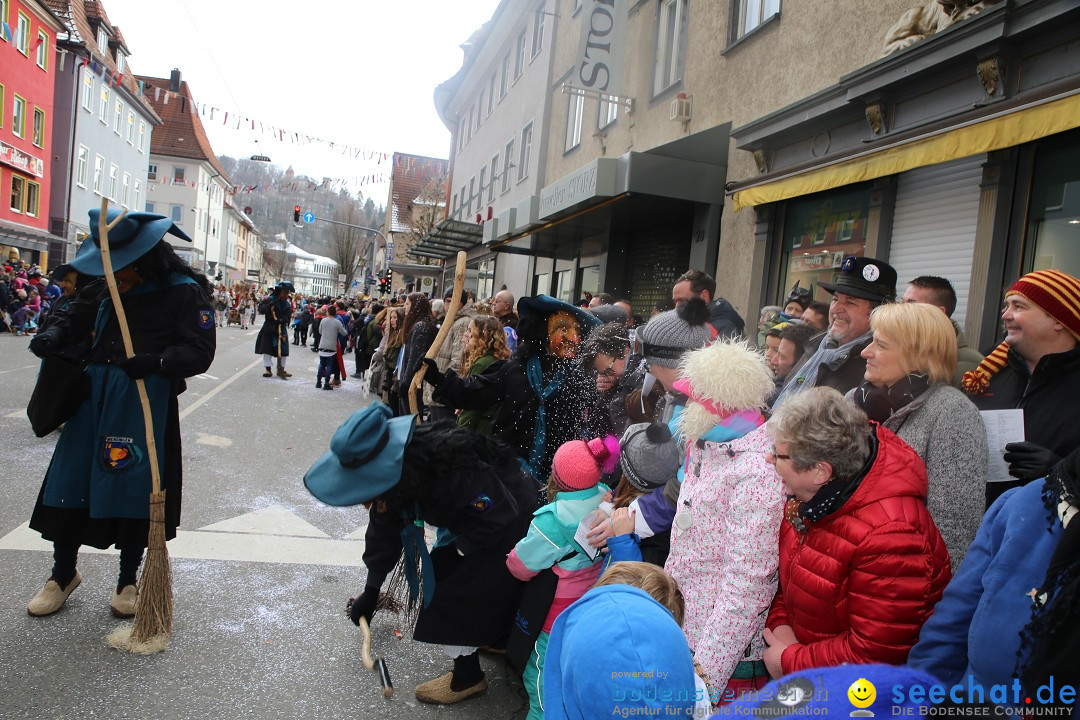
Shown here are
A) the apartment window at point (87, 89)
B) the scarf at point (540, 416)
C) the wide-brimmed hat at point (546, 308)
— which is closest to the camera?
the scarf at point (540, 416)

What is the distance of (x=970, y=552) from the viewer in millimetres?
1808

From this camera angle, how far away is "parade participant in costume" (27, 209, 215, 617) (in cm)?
337

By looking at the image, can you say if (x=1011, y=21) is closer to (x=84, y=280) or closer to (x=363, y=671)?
(x=363, y=671)

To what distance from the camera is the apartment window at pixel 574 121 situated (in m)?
15.2

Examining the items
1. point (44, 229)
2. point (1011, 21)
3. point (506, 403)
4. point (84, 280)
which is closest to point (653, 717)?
point (506, 403)

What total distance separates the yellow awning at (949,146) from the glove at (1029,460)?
304cm

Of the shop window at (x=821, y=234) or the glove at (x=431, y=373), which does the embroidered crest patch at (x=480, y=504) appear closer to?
the glove at (x=431, y=373)

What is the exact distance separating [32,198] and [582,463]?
1403 inches

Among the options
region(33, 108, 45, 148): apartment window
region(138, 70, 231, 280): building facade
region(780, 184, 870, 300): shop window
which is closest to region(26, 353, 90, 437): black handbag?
region(780, 184, 870, 300): shop window

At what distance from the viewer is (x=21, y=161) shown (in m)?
27.7

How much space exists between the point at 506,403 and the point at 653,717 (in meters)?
2.80

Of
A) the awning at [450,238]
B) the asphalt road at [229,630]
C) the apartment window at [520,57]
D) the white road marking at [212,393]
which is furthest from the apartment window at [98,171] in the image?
the asphalt road at [229,630]

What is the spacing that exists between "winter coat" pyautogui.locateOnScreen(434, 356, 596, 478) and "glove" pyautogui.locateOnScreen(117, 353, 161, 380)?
1490 millimetres

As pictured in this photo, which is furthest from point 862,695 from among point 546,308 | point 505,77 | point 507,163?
point 505,77
